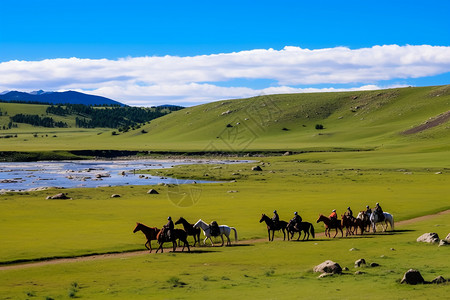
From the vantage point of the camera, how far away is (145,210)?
4928cm

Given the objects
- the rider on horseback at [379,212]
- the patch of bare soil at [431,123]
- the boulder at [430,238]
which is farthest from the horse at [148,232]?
the patch of bare soil at [431,123]

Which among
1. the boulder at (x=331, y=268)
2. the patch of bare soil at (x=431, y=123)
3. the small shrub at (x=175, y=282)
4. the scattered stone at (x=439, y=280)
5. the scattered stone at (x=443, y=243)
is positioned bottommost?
the small shrub at (x=175, y=282)

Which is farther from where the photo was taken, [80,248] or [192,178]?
[192,178]

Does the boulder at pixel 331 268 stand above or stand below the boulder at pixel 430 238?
below

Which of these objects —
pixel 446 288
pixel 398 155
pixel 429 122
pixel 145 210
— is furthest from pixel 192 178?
pixel 429 122

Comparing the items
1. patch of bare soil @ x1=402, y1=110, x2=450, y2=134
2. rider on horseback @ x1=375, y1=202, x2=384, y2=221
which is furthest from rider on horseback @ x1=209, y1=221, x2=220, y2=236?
patch of bare soil @ x1=402, y1=110, x2=450, y2=134

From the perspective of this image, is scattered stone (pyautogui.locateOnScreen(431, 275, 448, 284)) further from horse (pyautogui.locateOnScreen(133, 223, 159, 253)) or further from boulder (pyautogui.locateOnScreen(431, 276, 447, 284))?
horse (pyautogui.locateOnScreen(133, 223, 159, 253))

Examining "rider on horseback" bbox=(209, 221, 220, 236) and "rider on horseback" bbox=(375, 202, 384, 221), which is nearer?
"rider on horseback" bbox=(209, 221, 220, 236)

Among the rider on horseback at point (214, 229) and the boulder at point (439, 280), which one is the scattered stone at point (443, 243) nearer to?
the boulder at point (439, 280)

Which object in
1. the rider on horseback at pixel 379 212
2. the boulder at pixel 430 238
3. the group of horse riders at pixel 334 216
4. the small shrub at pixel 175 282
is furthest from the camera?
the rider on horseback at pixel 379 212

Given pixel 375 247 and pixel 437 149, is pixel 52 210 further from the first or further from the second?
pixel 437 149

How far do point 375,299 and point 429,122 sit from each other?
179 m

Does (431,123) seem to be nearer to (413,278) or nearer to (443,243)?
(443,243)

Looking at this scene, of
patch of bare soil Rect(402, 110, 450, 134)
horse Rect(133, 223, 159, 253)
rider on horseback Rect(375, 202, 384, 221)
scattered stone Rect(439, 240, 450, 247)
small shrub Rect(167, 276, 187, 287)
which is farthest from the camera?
patch of bare soil Rect(402, 110, 450, 134)
